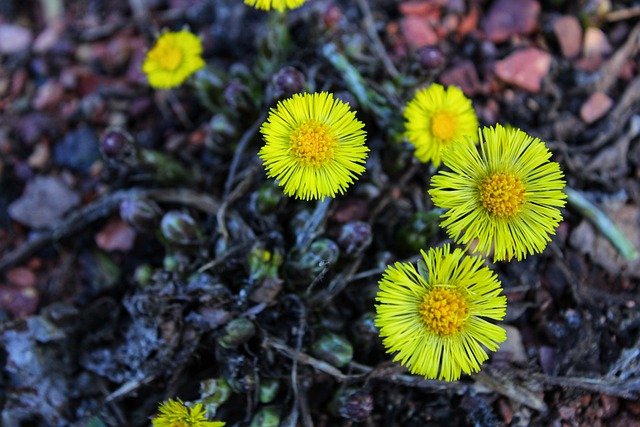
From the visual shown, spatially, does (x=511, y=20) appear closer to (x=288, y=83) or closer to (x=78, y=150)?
(x=288, y=83)

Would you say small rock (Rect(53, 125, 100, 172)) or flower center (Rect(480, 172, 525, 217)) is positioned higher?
small rock (Rect(53, 125, 100, 172))

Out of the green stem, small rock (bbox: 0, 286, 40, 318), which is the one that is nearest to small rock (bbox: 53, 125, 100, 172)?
small rock (bbox: 0, 286, 40, 318)

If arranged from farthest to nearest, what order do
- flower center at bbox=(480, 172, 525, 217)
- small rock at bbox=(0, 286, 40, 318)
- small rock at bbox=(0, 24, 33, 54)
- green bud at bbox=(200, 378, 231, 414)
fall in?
small rock at bbox=(0, 24, 33, 54) → small rock at bbox=(0, 286, 40, 318) → green bud at bbox=(200, 378, 231, 414) → flower center at bbox=(480, 172, 525, 217)

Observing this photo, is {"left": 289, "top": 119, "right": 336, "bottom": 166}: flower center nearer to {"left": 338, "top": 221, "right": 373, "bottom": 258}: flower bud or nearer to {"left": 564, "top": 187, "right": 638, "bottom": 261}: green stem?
{"left": 338, "top": 221, "right": 373, "bottom": 258}: flower bud

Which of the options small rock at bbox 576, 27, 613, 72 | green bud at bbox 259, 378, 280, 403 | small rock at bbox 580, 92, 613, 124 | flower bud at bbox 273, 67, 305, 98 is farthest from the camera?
small rock at bbox 576, 27, 613, 72

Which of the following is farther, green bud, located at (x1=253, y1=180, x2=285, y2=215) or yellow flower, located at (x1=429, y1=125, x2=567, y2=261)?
green bud, located at (x1=253, y1=180, x2=285, y2=215)

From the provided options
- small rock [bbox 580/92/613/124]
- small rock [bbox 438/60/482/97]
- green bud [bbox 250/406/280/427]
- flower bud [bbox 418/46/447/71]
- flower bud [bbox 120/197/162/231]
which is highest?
small rock [bbox 580/92/613/124]

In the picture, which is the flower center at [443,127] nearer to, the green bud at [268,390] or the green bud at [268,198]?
the green bud at [268,198]

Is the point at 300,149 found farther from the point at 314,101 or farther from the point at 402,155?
the point at 402,155
